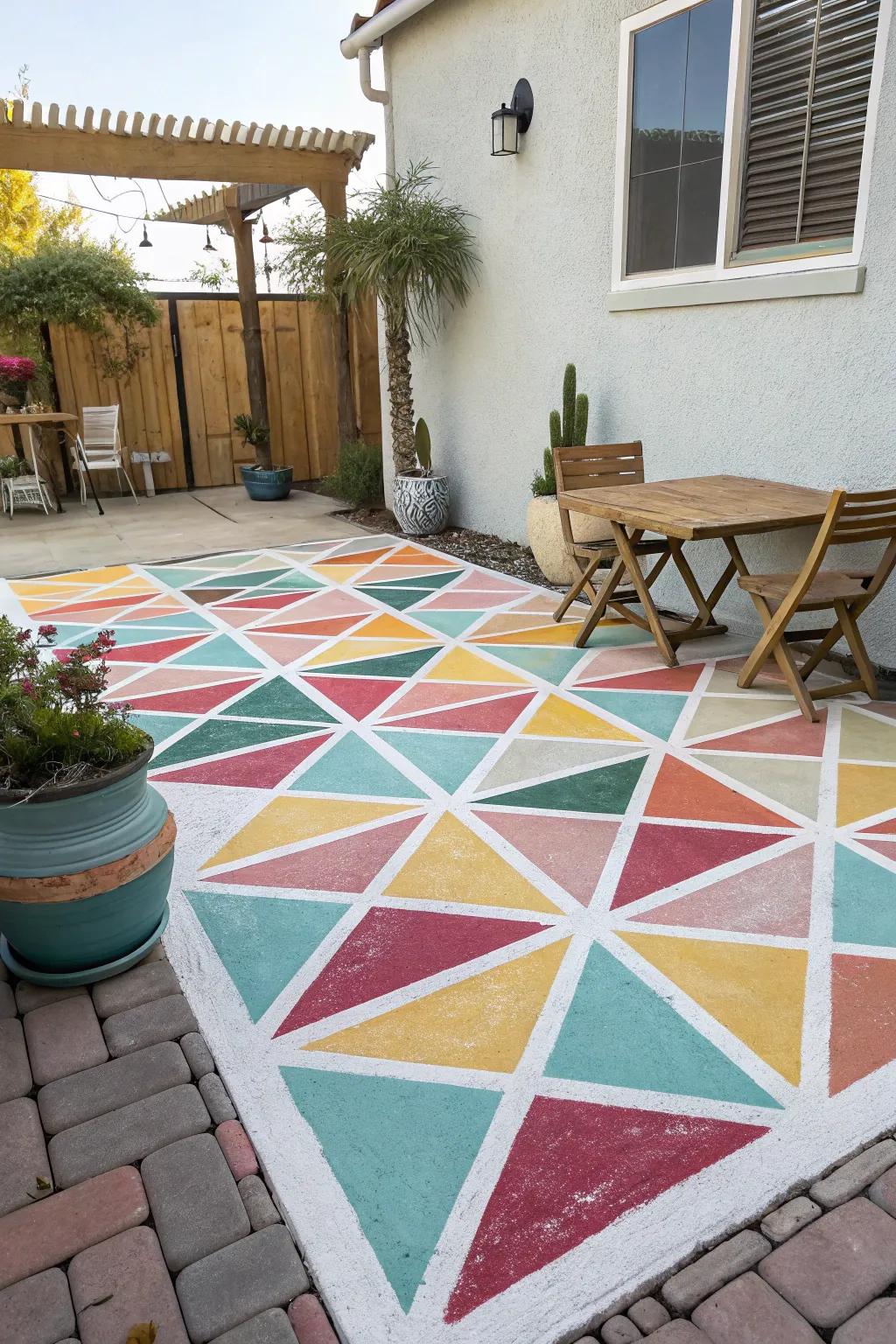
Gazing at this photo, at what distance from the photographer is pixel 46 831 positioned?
1989mm

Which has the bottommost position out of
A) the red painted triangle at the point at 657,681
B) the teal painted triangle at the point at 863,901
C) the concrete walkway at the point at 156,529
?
the red painted triangle at the point at 657,681

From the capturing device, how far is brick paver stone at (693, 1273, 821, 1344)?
4.43 ft

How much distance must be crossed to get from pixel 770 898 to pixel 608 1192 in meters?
1.06

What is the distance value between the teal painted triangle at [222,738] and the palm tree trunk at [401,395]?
155 inches

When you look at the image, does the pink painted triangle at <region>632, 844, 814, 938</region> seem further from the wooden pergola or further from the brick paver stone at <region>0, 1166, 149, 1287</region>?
the wooden pergola

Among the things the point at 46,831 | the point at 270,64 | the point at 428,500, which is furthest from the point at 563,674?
the point at 270,64

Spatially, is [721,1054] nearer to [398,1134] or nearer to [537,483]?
[398,1134]

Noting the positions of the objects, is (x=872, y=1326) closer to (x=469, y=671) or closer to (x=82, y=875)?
(x=82, y=875)

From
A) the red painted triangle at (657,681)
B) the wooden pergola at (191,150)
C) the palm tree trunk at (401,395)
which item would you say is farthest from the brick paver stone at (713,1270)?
the wooden pergola at (191,150)

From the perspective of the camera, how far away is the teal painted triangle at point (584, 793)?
Result: 9.73 ft

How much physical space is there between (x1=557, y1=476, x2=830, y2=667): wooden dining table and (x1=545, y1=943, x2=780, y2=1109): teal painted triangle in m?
1.84

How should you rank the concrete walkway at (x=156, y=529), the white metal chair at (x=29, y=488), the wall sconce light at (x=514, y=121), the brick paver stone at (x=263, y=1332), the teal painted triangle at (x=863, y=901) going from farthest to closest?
the white metal chair at (x=29, y=488) → the concrete walkway at (x=156, y=529) → the wall sconce light at (x=514, y=121) → the teal painted triangle at (x=863, y=901) → the brick paver stone at (x=263, y=1332)

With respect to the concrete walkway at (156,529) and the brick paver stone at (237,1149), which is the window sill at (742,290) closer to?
the concrete walkway at (156,529)

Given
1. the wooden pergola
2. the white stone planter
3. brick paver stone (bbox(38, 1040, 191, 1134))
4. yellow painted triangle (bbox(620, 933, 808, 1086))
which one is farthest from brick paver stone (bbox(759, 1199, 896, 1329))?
the wooden pergola
